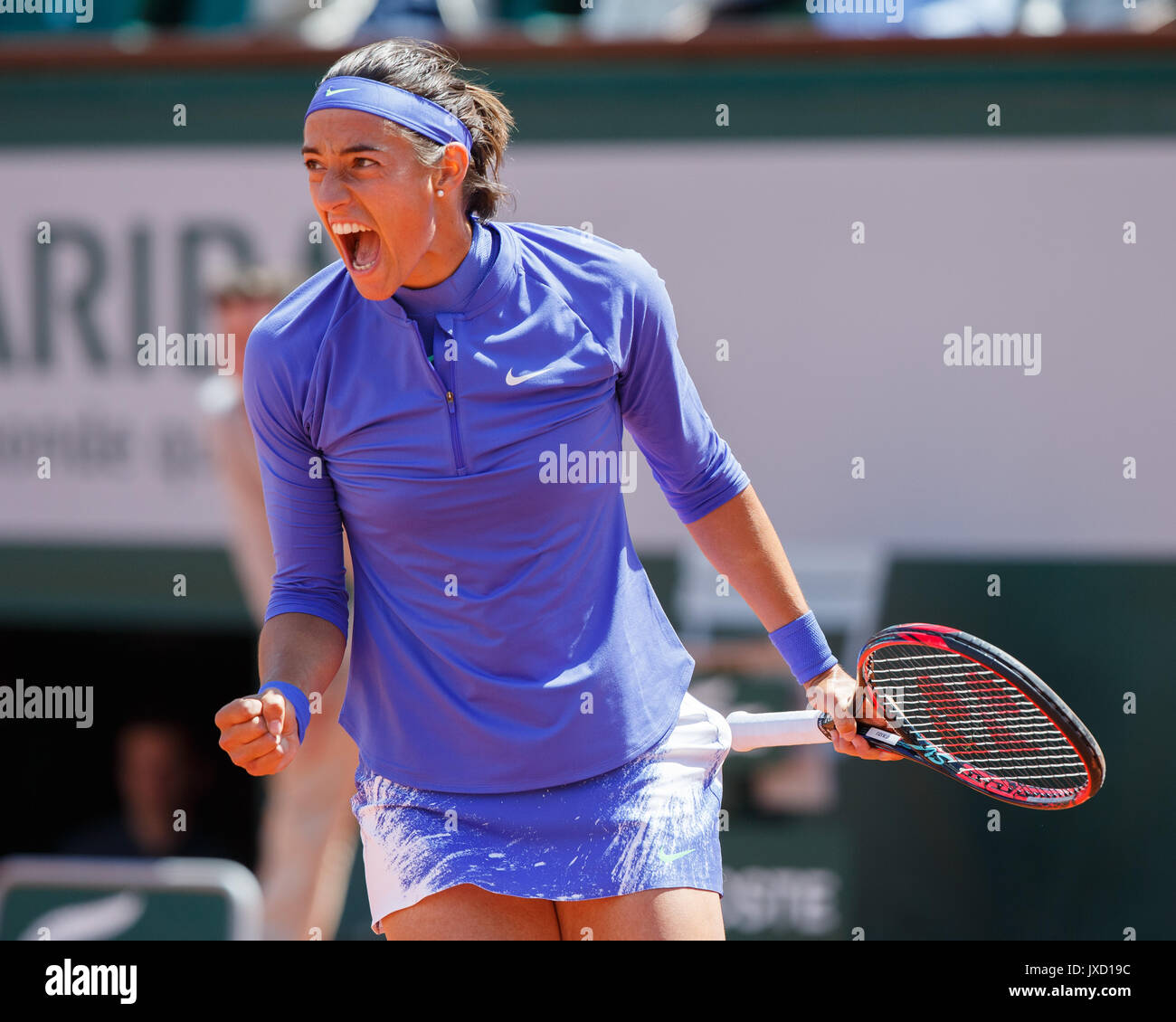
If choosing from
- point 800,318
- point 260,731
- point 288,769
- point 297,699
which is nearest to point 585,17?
point 800,318

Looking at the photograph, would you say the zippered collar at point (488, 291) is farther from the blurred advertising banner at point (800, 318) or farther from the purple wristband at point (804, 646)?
the blurred advertising banner at point (800, 318)

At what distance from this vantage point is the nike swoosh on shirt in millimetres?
1978

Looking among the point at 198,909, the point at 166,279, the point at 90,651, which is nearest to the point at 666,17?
the point at 166,279

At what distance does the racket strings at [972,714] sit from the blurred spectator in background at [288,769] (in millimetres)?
1736

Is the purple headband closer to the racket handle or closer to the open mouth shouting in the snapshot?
the open mouth shouting

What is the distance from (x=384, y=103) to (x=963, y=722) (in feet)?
4.30

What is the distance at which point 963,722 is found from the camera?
238 cm

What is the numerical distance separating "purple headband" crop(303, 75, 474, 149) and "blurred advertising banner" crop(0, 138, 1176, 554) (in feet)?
8.25

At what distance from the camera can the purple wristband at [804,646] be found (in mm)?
2213

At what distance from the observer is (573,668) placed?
1.97 metres

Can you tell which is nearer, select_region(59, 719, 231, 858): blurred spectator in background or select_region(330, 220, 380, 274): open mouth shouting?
select_region(330, 220, 380, 274): open mouth shouting

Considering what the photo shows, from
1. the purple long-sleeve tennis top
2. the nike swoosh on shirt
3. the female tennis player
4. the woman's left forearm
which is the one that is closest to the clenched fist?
the female tennis player

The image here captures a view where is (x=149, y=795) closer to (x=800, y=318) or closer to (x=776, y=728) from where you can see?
(x=800, y=318)

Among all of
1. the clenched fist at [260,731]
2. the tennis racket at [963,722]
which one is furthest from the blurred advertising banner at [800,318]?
the clenched fist at [260,731]
